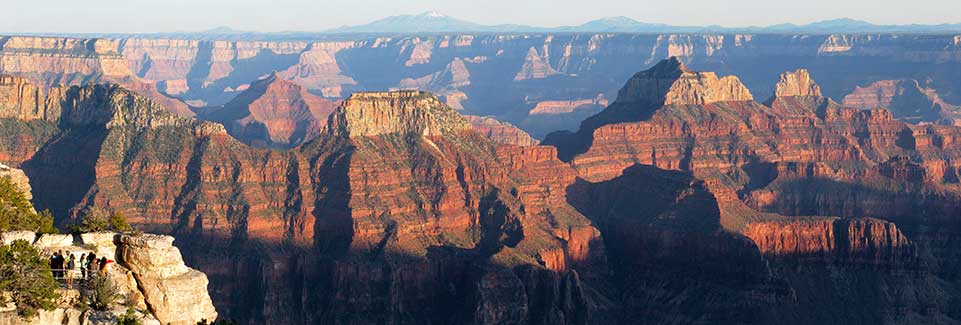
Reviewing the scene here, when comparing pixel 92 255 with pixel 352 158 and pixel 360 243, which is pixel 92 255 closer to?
pixel 360 243

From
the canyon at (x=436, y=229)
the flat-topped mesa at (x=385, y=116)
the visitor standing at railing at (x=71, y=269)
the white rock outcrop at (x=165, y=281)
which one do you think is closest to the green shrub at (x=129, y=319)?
the visitor standing at railing at (x=71, y=269)

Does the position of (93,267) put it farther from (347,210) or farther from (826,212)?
(826,212)

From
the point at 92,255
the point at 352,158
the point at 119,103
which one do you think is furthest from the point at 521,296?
the point at 92,255

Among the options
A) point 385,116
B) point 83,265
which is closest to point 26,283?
point 83,265

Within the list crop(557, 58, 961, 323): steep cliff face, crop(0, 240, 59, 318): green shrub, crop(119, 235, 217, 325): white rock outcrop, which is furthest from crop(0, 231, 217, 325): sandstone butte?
crop(557, 58, 961, 323): steep cliff face

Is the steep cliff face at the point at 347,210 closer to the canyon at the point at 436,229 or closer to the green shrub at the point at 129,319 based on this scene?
the canyon at the point at 436,229
